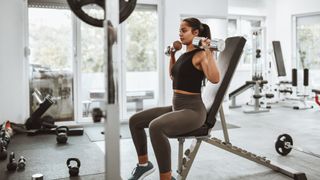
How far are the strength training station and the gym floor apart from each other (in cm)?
2

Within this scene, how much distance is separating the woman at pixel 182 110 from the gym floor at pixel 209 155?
54 cm

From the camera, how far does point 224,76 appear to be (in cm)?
238

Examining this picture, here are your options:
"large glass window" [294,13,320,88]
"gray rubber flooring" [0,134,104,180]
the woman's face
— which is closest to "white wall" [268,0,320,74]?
"large glass window" [294,13,320,88]

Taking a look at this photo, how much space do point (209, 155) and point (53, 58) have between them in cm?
280

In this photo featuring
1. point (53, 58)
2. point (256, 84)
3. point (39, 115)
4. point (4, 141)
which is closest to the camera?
point (4, 141)

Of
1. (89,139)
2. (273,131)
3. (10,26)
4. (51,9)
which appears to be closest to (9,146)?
(89,139)

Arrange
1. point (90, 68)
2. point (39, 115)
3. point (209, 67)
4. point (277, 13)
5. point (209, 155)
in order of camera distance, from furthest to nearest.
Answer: point (277, 13), point (90, 68), point (39, 115), point (209, 155), point (209, 67)

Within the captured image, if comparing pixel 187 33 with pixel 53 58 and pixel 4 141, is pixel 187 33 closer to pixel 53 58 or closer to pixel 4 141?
pixel 4 141

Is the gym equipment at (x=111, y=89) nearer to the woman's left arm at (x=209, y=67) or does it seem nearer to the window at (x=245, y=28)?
the woman's left arm at (x=209, y=67)

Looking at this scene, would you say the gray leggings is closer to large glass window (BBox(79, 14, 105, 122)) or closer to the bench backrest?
the bench backrest

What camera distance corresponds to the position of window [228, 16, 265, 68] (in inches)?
281

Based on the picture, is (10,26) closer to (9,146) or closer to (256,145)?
(9,146)

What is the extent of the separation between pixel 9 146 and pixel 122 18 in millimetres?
2686

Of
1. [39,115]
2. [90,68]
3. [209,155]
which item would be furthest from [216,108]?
[90,68]
